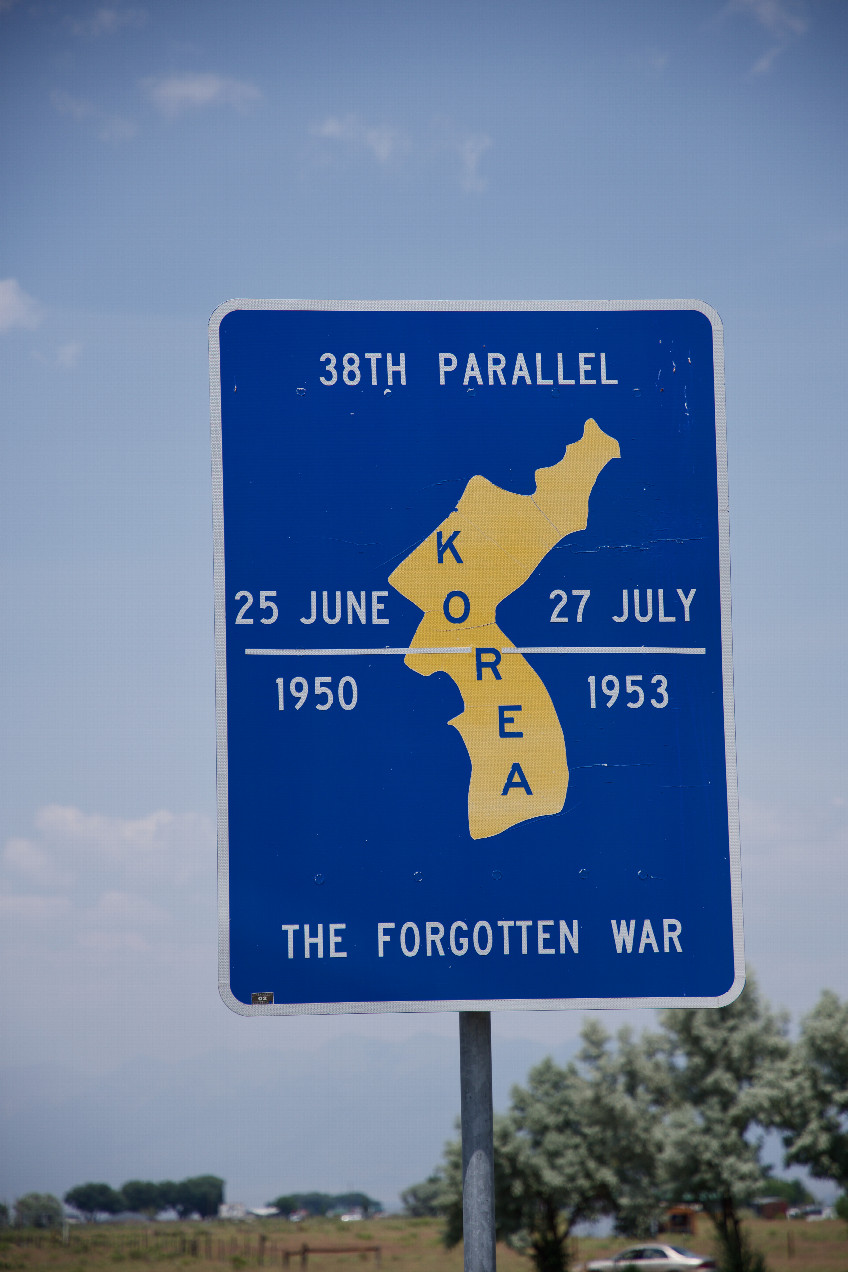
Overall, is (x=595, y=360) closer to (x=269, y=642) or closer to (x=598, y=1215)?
(x=269, y=642)

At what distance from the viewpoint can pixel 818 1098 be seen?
36.6 metres

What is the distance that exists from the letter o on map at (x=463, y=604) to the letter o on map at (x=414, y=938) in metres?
0.85

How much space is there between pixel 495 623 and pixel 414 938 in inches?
35.3

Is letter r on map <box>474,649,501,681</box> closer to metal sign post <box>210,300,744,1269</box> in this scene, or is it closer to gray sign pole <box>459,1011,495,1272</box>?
metal sign post <box>210,300,744,1269</box>

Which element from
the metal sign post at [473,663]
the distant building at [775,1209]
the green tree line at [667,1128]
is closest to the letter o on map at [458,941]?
the metal sign post at [473,663]

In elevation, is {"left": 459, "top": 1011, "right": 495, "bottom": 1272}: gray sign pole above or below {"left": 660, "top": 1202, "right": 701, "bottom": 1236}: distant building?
above

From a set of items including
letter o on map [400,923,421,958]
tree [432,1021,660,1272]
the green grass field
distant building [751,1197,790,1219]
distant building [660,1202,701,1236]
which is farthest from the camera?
distant building [751,1197,790,1219]

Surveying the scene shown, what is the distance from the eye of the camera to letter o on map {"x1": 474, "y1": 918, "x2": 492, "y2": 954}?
3248mm

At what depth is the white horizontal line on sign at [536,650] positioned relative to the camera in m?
3.35

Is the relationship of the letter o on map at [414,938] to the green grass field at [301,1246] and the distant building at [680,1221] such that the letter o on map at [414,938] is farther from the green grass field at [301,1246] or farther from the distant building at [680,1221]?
the green grass field at [301,1246]

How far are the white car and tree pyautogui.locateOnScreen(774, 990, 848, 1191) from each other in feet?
17.7

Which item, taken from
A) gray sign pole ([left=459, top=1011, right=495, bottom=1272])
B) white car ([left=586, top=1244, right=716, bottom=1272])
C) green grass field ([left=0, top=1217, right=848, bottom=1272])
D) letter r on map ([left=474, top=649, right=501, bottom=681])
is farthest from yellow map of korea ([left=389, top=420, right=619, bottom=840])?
green grass field ([left=0, top=1217, right=848, bottom=1272])

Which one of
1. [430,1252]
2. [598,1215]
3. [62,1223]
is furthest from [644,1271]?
[62,1223]

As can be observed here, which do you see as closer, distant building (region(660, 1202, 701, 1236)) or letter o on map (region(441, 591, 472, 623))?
letter o on map (region(441, 591, 472, 623))
